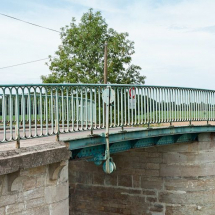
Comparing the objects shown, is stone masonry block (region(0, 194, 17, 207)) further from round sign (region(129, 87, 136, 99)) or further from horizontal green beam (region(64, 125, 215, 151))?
round sign (region(129, 87, 136, 99))

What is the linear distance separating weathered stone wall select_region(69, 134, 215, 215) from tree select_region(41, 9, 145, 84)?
13725mm

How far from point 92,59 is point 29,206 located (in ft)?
76.1

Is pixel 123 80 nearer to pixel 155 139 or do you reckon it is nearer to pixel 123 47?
pixel 123 47

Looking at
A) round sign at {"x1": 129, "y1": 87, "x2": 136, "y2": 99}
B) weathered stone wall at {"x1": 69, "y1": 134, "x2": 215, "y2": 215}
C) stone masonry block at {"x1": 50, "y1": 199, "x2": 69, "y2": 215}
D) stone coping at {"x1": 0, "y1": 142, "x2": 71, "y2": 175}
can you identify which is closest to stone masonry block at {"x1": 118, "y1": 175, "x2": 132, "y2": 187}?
weathered stone wall at {"x1": 69, "y1": 134, "x2": 215, "y2": 215}

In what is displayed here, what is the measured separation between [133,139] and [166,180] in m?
4.38

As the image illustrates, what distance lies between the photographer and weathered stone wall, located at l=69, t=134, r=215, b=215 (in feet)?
50.3

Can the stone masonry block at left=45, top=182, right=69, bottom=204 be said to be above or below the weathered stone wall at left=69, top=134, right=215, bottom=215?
above

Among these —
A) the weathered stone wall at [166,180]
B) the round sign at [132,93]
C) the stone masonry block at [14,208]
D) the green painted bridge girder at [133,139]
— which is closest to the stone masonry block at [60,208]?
the stone masonry block at [14,208]

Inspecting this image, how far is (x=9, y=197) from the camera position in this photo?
6953 mm

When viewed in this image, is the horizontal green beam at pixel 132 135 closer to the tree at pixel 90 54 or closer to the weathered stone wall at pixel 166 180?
the weathered stone wall at pixel 166 180

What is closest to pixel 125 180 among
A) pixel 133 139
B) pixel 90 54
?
pixel 133 139

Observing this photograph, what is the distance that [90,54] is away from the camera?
30.0 metres

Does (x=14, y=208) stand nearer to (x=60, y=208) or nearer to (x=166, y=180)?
(x=60, y=208)

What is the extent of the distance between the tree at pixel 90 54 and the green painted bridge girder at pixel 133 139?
47.2ft
